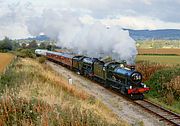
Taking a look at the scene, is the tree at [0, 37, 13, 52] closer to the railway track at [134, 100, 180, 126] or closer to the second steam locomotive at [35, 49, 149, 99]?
the second steam locomotive at [35, 49, 149, 99]

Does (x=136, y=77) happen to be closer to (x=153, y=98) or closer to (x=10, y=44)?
(x=153, y=98)

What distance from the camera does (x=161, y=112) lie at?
2003cm

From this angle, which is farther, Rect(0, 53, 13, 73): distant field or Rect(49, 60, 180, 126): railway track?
Rect(0, 53, 13, 73): distant field

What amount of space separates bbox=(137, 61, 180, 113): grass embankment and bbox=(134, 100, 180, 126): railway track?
0.74 m

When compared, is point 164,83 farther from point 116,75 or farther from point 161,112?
point 161,112

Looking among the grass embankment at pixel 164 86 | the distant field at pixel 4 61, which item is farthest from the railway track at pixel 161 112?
the distant field at pixel 4 61

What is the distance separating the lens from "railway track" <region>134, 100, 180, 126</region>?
17539 mm

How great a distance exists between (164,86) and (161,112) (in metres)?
5.72

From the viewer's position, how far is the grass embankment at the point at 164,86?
2295cm

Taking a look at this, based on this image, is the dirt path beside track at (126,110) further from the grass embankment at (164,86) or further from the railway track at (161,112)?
the grass embankment at (164,86)

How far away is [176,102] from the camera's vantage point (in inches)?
901

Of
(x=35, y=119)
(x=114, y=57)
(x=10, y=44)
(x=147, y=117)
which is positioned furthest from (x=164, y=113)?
(x=10, y=44)

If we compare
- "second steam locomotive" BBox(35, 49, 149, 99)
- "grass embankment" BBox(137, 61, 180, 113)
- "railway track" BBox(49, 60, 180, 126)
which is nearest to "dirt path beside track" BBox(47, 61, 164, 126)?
"railway track" BBox(49, 60, 180, 126)

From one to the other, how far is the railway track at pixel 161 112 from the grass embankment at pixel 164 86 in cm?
74
